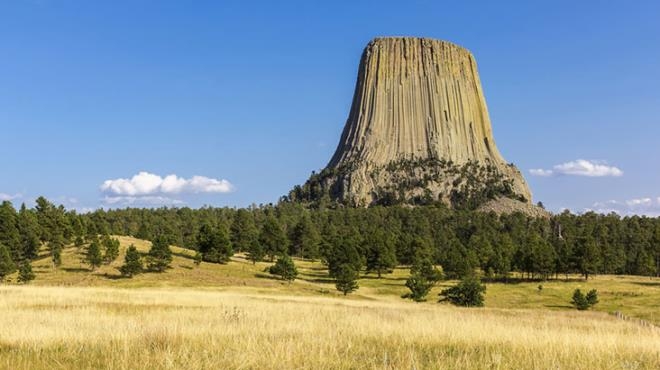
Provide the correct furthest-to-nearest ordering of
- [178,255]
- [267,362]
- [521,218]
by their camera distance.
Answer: [521,218]
[178,255]
[267,362]

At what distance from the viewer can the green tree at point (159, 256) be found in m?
77.9

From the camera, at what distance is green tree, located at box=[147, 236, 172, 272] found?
255 feet

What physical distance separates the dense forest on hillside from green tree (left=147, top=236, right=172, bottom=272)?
252 centimetres

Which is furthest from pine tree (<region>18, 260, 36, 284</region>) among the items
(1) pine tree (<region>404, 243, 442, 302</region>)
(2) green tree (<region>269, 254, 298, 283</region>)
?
(1) pine tree (<region>404, 243, 442, 302</region>)

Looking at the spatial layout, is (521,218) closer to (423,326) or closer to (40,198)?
(40,198)

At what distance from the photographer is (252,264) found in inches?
3952

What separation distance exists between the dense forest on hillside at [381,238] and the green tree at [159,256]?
252 centimetres

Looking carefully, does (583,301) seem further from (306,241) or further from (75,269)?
(306,241)

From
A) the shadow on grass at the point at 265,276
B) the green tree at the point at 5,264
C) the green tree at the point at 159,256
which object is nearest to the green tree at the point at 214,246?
the shadow on grass at the point at 265,276

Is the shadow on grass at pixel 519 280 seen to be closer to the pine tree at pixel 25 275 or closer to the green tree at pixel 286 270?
the green tree at pixel 286 270

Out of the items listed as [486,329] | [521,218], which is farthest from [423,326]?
[521,218]

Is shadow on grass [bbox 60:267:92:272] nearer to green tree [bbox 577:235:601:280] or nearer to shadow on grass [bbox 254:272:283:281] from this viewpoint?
shadow on grass [bbox 254:272:283:281]

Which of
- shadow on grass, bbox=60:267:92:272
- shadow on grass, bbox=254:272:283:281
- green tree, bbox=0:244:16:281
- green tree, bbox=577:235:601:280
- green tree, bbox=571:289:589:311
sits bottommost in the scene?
green tree, bbox=571:289:589:311

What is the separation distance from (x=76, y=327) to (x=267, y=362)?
6.99 meters
